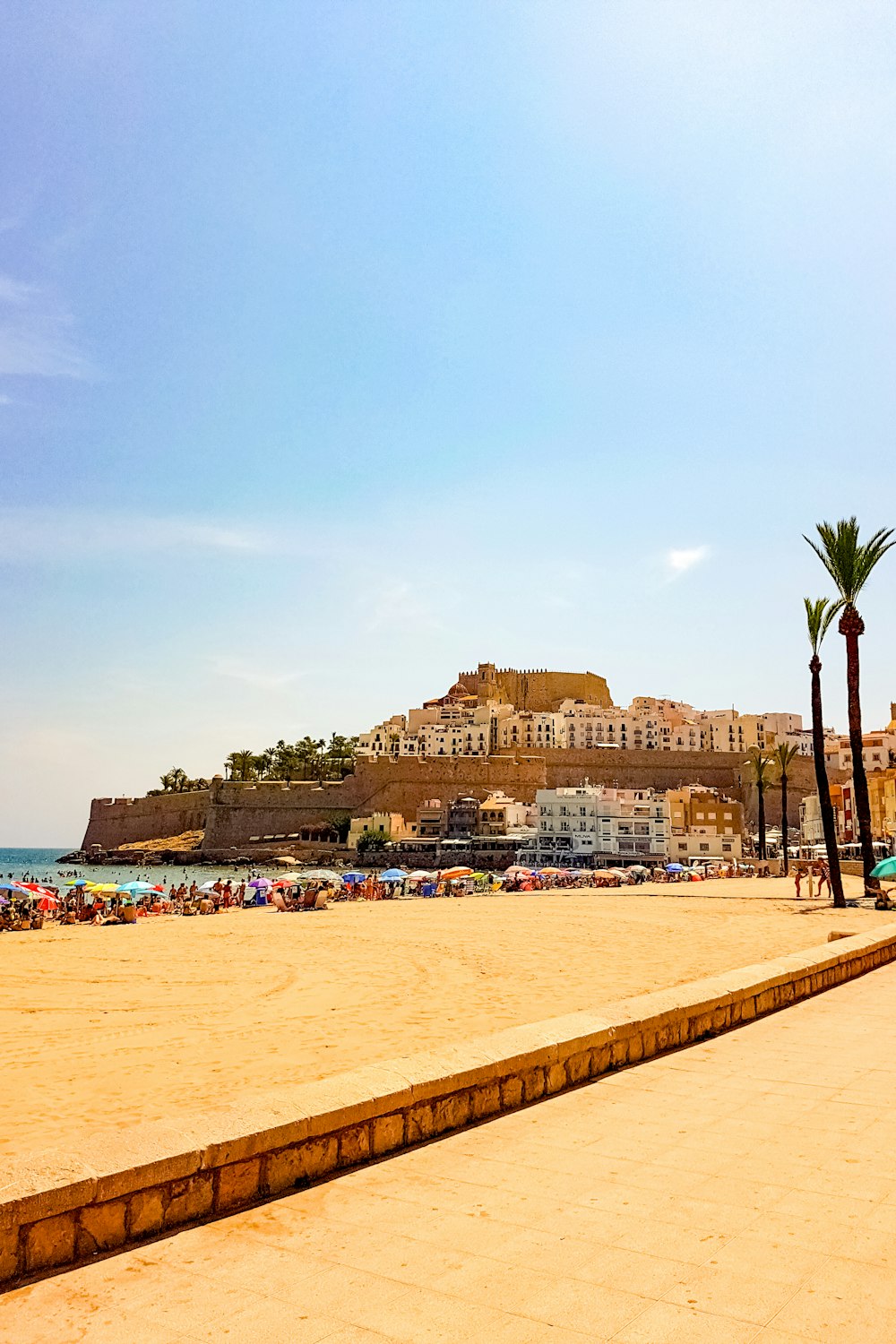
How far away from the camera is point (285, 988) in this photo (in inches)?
450

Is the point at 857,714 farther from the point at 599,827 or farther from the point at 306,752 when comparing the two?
the point at 306,752

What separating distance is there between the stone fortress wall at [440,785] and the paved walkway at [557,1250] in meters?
87.1

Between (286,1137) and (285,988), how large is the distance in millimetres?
8245

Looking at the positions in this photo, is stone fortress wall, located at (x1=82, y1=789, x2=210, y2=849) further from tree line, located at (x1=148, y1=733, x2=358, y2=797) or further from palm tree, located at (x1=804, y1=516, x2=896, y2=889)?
palm tree, located at (x1=804, y1=516, x2=896, y2=889)

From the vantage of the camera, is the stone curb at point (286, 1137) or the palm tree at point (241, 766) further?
the palm tree at point (241, 766)

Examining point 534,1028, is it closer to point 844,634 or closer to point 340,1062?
point 340,1062

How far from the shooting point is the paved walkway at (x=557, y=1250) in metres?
2.51

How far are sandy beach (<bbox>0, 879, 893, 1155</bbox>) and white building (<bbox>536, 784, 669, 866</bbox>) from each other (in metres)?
44.8

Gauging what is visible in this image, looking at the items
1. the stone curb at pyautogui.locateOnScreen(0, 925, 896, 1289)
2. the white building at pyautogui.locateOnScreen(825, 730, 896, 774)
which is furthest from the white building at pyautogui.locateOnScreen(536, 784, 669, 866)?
the stone curb at pyautogui.locateOnScreen(0, 925, 896, 1289)

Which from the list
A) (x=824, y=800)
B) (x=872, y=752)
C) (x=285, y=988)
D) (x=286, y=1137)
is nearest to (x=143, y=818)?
(x=872, y=752)

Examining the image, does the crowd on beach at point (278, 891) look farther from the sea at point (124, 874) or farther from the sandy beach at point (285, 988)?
the sea at point (124, 874)

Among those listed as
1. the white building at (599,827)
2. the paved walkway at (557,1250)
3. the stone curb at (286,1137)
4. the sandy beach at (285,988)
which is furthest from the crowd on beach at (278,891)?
the paved walkway at (557,1250)

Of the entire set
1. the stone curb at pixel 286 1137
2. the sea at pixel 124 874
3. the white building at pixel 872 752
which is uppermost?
the white building at pixel 872 752

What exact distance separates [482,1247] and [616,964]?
33.7ft
